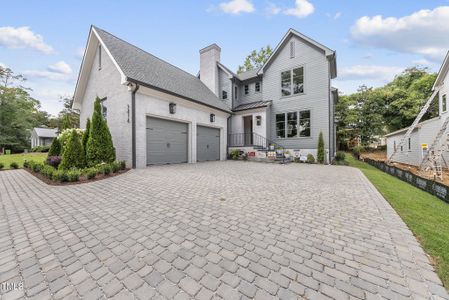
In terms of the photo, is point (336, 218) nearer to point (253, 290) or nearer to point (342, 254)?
point (342, 254)

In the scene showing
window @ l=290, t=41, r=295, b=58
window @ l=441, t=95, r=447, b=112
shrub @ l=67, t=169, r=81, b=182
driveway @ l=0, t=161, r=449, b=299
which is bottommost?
driveway @ l=0, t=161, r=449, b=299

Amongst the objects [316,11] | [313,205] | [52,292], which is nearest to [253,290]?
[52,292]

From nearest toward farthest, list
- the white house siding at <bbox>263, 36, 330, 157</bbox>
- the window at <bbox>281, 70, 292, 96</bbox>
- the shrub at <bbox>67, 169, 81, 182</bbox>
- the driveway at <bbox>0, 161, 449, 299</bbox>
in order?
the driveway at <bbox>0, 161, 449, 299</bbox> → the shrub at <bbox>67, 169, 81, 182</bbox> → the white house siding at <bbox>263, 36, 330, 157</bbox> → the window at <bbox>281, 70, 292, 96</bbox>

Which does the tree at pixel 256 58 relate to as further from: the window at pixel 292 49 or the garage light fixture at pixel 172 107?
the garage light fixture at pixel 172 107

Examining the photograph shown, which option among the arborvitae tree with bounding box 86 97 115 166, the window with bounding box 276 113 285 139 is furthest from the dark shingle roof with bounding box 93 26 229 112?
the window with bounding box 276 113 285 139

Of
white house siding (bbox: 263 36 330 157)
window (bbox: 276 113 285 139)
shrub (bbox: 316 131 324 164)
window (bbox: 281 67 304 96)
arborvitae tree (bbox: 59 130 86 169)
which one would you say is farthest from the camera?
window (bbox: 276 113 285 139)

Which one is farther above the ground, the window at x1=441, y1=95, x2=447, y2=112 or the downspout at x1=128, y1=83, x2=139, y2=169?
the window at x1=441, y1=95, x2=447, y2=112

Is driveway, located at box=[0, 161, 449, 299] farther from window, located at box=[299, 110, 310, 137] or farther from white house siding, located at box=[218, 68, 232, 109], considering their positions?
white house siding, located at box=[218, 68, 232, 109]

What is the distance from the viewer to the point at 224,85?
16.5 meters

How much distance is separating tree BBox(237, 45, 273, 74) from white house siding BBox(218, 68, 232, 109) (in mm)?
11214

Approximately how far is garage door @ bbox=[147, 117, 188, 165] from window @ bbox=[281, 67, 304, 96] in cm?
818

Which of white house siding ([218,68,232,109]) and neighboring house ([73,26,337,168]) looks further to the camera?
white house siding ([218,68,232,109])

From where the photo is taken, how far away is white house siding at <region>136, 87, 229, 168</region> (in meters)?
8.65

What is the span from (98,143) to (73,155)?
37.0 inches
